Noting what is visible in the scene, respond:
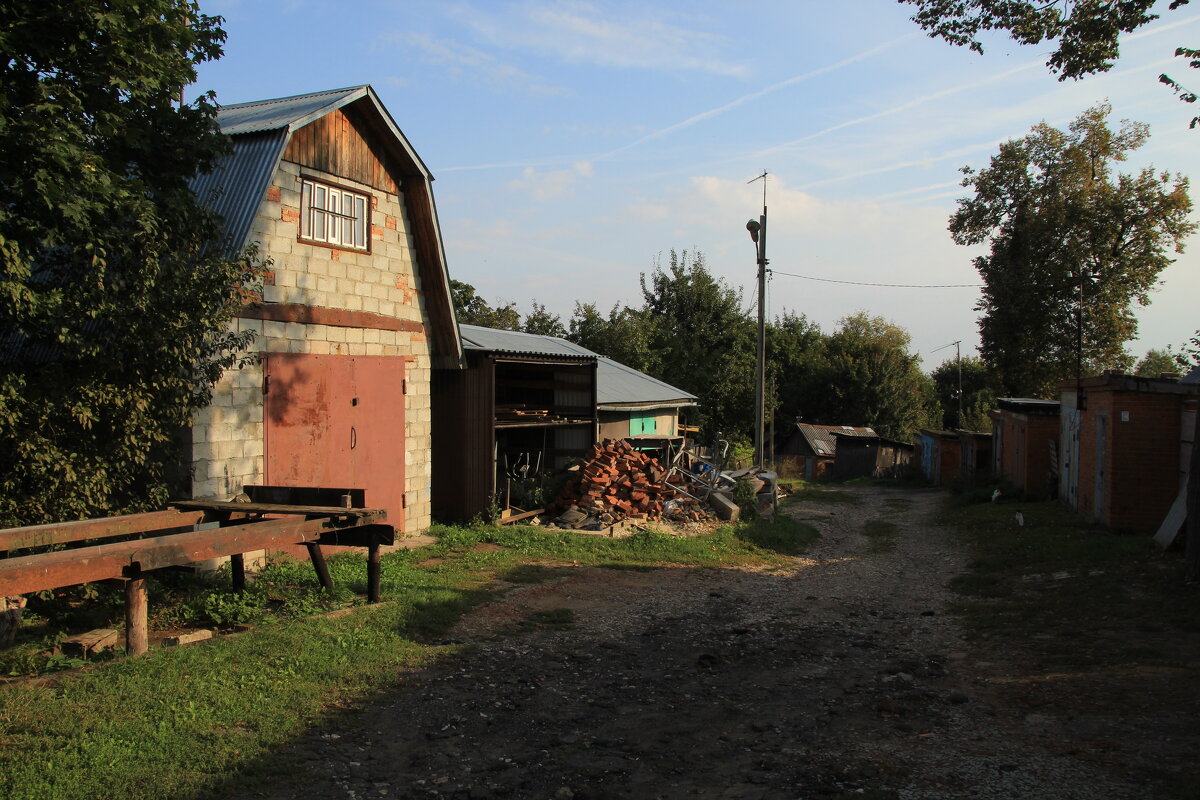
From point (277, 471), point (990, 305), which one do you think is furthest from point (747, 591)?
point (990, 305)

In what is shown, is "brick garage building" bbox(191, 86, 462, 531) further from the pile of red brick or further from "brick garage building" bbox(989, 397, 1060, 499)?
"brick garage building" bbox(989, 397, 1060, 499)

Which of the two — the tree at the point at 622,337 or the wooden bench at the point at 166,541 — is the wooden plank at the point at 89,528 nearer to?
the wooden bench at the point at 166,541

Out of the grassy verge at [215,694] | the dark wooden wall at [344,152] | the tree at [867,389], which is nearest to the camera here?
the grassy verge at [215,694]

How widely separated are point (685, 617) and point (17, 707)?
5.91 m

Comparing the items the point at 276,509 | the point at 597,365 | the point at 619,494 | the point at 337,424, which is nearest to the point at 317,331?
the point at 337,424

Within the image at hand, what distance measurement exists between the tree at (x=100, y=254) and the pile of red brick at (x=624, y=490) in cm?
850

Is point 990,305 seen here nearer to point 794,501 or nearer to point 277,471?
point 794,501

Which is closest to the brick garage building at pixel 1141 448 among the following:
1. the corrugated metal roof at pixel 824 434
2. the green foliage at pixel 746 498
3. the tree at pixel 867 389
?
the green foliage at pixel 746 498

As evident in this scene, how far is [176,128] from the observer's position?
762 centimetres

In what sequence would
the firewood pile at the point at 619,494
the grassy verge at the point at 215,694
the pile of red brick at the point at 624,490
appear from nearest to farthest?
the grassy verge at the point at 215,694 → the firewood pile at the point at 619,494 → the pile of red brick at the point at 624,490

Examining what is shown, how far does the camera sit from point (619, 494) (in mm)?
15875

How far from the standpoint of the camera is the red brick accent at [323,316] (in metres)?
9.86

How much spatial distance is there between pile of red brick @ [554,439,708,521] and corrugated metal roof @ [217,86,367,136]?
7.94 metres

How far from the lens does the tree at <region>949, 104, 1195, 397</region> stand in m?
31.1
